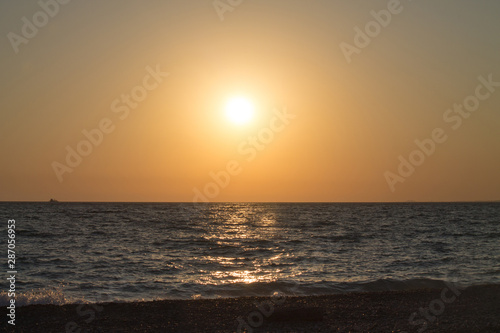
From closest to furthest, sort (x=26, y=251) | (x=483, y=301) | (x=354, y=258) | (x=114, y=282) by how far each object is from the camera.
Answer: (x=483, y=301), (x=114, y=282), (x=354, y=258), (x=26, y=251)

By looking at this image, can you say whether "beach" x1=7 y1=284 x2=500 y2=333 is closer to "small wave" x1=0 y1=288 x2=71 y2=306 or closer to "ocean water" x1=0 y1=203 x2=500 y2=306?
"small wave" x1=0 y1=288 x2=71 y2=306

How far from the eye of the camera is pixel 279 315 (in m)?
13.6

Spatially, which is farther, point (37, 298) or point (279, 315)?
point (37, 298)

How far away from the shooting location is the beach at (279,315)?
1270 centimetres

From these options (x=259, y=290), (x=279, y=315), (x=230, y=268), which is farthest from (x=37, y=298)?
(x=230, y=268)

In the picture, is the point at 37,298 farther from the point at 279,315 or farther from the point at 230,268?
the point at 230,268

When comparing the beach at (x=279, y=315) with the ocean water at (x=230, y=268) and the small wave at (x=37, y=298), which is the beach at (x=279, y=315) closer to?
the small wave at (x=37, y=298)

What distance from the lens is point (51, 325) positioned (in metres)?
13.0

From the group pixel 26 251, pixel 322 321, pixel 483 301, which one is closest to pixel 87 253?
pixel 26 251

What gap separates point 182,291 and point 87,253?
16.3m

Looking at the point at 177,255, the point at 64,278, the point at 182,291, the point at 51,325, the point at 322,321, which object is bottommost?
the point at 322,321

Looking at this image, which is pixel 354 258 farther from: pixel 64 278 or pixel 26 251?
pixel 26 251

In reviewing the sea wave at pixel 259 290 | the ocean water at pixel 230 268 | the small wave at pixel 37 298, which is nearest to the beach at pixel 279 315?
the small wave at pixel 37 298

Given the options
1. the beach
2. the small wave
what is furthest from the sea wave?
the beach
